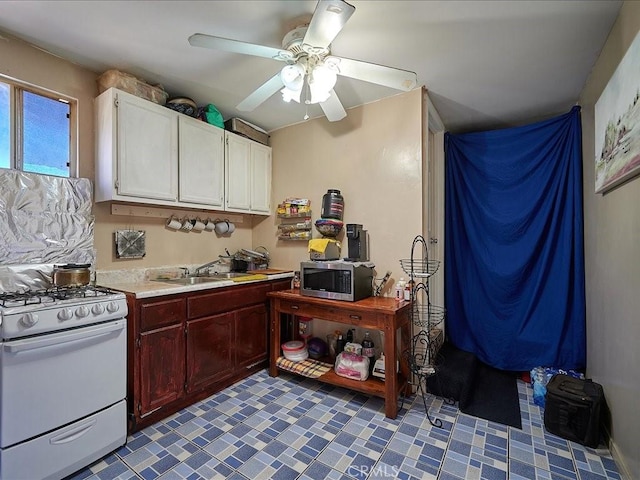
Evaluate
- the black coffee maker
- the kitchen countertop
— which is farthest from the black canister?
the kitchen countertop

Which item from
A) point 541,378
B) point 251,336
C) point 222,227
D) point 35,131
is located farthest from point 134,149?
point 541,378

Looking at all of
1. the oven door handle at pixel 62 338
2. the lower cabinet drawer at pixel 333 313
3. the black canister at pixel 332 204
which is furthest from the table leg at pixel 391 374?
the oven door handle at pixel 62 338

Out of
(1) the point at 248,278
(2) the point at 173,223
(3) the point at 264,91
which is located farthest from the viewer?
(2) the point at 173,223

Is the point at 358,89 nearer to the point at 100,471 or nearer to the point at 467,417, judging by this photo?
the point at 467,417

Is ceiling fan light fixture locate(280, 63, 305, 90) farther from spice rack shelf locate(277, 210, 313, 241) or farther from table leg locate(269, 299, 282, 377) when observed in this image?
table leg locate(269, 299, 282, 377)

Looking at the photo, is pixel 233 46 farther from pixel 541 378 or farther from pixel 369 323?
pixel 541 378

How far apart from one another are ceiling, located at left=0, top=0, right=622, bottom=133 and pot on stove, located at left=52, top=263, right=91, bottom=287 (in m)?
1.44

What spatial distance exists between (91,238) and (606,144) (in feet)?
11.3

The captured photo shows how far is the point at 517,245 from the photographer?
110 inches

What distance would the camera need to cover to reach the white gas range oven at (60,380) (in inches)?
54.2

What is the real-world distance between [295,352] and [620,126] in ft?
8.77

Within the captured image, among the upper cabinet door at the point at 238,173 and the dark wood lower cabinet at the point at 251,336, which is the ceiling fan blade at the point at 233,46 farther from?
the dark wood lower cabinet at the point at 251,336

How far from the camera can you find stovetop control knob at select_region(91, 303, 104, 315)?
5.37ft

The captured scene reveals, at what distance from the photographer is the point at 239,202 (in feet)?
10.0
